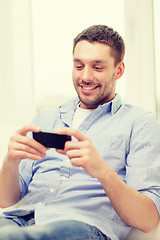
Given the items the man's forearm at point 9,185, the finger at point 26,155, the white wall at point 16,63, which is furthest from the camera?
the white wall at point 16,63

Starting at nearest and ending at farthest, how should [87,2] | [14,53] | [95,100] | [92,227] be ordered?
[92,227] → [95,100] → [87,2] → [14,53]

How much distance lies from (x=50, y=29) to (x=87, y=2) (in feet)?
1.55

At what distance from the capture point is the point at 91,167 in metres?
1.12

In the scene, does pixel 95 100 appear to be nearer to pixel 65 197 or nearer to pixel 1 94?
pixel 65 197

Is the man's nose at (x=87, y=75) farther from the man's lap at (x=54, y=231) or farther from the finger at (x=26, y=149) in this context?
the man's lap at (x=54, y=231)

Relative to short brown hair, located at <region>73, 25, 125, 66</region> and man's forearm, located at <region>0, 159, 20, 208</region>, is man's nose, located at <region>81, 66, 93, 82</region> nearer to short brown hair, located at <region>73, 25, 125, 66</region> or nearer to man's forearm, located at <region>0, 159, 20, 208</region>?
short brown hair, located at <region>73, 25, 125, 66</region>

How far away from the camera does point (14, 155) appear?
1.24m

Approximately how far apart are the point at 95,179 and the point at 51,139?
30cm

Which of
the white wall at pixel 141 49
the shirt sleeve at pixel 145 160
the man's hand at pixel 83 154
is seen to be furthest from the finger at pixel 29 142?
the white wall at pixel 141 49

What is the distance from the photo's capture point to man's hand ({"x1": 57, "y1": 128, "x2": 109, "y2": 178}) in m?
1.10

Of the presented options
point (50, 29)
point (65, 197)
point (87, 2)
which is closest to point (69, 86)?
point (50, 29)

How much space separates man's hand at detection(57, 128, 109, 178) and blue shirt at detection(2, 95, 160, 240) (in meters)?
0.20

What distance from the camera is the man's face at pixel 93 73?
1529 mm

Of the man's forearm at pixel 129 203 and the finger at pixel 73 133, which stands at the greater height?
the finger at pixel 73 133
